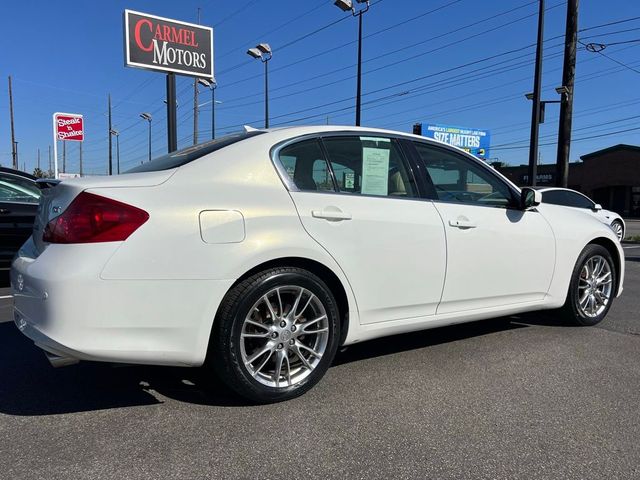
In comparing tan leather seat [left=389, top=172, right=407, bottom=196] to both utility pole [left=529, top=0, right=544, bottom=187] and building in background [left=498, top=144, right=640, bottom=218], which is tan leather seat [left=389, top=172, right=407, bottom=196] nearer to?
utility pole [left=529, top=0, right=544, bottom=187]

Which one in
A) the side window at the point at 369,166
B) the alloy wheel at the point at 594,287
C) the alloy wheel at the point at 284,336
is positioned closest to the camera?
the alloy wheel at the point at 284,336

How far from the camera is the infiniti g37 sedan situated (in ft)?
8.95

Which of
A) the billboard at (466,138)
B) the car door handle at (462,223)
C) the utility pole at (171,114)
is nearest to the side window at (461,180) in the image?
the car door handle at (462,223)

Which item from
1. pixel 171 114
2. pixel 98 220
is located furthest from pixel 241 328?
pixel 171 114

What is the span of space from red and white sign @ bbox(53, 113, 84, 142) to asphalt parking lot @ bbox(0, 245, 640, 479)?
53.5 ft

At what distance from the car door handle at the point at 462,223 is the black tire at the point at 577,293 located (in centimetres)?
140

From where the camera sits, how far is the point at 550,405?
3.19 meters

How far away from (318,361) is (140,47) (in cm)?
1372

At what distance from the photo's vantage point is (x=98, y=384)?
3.50 m

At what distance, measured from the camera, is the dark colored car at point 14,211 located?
283 inches

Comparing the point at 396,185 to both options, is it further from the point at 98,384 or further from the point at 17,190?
the point at 17,190

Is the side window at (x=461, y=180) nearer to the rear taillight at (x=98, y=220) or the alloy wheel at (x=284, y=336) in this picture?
the alloy wheel at (x=284, y=336)

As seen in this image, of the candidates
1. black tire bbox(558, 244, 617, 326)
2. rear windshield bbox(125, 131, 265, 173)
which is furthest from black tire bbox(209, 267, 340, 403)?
black tire bbox(558, 244, 617, 326)

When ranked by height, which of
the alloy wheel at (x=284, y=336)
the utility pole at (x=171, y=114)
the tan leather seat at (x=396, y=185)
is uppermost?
the utility pole at (x=171, y=114)
